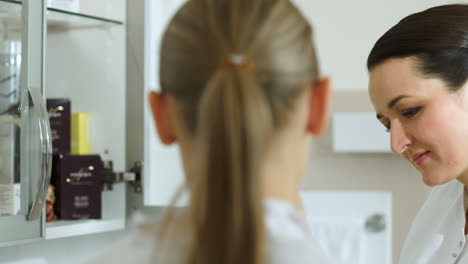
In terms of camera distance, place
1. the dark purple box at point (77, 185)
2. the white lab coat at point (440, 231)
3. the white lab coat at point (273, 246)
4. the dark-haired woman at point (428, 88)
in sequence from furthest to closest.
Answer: the dark purple box at point (77, 185), the white lab coat at point (440, 231), the dark-haired woman at point (428, 88), the white lab coat at point (273, 246)

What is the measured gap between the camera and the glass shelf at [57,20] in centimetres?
125

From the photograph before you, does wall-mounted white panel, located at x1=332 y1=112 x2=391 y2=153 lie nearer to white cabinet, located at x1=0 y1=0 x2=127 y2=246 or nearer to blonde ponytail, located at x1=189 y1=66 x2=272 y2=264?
white cabinet, located at x1=0 y1=0 x2=127 y2=246

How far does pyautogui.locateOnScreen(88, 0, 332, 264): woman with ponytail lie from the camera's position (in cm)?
55

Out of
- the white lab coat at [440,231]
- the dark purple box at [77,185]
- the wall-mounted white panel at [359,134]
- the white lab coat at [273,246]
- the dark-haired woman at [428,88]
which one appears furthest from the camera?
the wall-mounted white panel at [359,134]

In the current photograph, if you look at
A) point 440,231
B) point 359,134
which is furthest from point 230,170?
point 359,134

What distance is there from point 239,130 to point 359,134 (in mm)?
1326

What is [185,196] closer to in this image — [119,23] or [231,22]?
[231,22]

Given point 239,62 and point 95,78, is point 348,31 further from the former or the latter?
point 239,62

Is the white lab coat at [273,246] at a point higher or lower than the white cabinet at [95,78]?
lower

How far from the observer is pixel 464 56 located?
120cm

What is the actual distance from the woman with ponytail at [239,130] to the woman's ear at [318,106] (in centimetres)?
2

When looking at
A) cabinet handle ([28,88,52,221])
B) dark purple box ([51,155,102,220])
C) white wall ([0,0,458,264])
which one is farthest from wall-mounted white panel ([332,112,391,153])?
cabinet handle ([28,88,52,221])

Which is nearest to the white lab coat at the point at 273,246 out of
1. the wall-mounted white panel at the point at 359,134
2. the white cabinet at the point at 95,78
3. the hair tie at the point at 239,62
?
the hair tie at the point at 239,62

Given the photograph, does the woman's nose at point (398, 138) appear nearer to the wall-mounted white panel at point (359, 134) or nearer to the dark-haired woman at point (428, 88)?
the dark-haired woman at point (428, 88)
